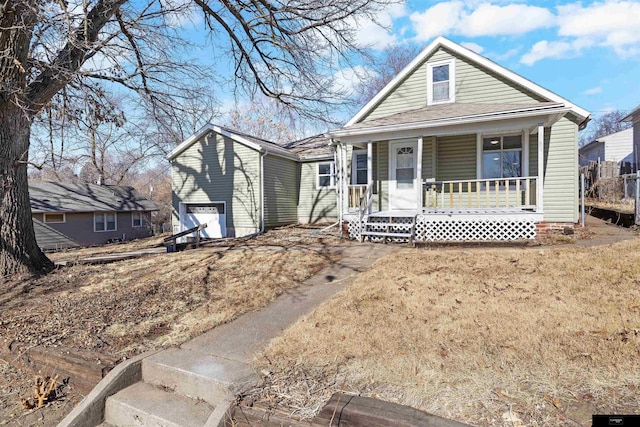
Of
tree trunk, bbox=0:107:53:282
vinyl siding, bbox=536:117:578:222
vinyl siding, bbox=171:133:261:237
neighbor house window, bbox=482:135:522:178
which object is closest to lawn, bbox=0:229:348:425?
tree trunk, bbox=0:107:53:282

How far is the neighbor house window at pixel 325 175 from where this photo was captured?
16.8m

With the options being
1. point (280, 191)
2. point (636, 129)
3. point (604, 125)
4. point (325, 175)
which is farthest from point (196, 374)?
point (604, 125)

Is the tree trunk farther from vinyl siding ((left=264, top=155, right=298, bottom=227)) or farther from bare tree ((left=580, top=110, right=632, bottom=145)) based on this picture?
bare tree ((left=580, top=110, right=632, bottom=145))

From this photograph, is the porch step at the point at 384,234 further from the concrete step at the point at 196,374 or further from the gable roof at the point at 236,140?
the concrete step at the point at 196,374

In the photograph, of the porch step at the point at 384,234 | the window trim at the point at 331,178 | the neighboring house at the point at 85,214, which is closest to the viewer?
the porch step at the point at 384,234

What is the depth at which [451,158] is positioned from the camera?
11.8 m

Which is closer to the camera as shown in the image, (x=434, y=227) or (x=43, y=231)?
(x=434, y=227)

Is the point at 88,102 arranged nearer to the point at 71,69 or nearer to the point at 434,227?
the point at 71,69

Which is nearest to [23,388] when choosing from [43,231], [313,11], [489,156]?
[313,11]

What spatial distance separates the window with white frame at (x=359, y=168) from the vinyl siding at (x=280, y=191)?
4327 mm

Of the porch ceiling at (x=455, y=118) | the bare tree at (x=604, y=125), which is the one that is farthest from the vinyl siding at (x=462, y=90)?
the bare tree at (x=604, y=125)

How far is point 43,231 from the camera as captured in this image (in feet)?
70.2

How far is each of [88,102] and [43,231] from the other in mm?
17893

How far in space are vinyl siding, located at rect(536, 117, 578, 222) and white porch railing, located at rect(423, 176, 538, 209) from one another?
1.48ft
